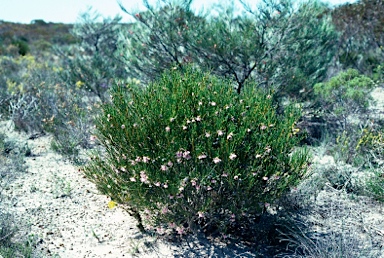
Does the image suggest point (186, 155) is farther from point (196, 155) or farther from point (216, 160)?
point (216, 160)

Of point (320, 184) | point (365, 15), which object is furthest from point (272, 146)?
point (365, 15)

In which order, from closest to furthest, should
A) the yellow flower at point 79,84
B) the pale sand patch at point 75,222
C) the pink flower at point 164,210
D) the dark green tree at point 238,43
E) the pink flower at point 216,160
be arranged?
the pink flower at point 216,160, the pink flower at point 164,210, the pale sand patch at point 75,222, the dark green tree at point 238,43, the yellow flower at point 79,84

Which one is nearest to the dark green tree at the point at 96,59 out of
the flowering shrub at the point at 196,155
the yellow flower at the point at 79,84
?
the yellow flower at the point at 79,84

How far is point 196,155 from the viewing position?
139 inches

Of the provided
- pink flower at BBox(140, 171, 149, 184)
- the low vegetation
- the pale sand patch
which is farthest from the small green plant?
pink flower at BBox(140, 171, 149, 184)

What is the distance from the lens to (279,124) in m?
4.03

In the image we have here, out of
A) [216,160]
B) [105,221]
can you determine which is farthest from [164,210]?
[105,221]

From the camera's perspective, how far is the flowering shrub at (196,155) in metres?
3.57

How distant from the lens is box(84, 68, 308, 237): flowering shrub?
357 centimetres

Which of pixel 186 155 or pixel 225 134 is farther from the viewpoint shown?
pixel 225 134

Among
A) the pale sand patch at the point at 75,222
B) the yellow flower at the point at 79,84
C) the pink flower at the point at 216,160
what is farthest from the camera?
the yellow flower at the point at 79,84

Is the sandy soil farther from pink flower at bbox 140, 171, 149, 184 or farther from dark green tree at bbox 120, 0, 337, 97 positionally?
dark green tree at bbox 120, 0, 337, 97

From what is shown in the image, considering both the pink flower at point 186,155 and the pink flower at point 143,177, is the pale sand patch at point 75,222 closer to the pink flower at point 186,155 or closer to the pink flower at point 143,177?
the pink flower at point 143,177

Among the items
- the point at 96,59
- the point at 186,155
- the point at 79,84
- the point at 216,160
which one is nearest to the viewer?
the point at 216,160
